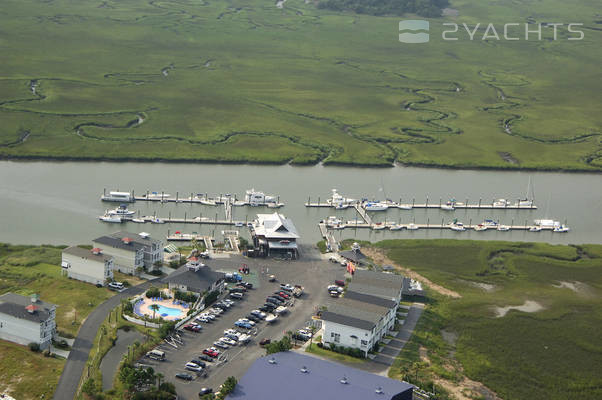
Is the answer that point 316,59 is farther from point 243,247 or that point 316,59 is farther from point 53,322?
point 53,322

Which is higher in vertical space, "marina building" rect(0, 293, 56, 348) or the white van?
"marina building" rect(0, 293, 56, 348)

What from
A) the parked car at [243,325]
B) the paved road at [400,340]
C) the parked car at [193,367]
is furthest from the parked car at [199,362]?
the paved road at [400,340]

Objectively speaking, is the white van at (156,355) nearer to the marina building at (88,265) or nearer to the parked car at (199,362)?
the parked car at (199,362)

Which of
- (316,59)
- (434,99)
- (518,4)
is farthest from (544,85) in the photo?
(518,4)

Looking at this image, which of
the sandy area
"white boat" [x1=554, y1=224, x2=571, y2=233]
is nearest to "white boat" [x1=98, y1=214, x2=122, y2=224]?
the sandy area

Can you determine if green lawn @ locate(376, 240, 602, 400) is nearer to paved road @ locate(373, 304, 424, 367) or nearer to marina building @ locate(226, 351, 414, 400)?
paved road @ locate(373, 304, 424, 367)
